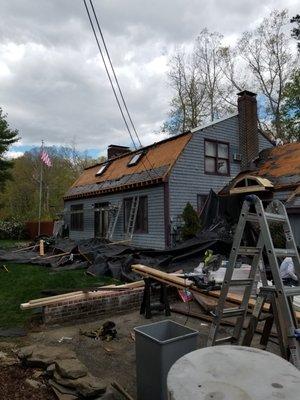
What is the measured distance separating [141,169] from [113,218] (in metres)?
3.00

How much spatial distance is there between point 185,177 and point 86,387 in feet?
41.9

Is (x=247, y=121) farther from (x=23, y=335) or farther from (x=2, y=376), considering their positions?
(x=2, y=376)

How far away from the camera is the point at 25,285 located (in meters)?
9.73

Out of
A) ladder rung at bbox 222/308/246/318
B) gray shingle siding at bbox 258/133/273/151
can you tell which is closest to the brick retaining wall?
ladder rung at bbox 222/308/246/318

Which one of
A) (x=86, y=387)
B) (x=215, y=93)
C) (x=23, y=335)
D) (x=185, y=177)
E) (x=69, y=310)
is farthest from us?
(x=215, y=93)

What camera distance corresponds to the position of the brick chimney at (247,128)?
18.0m

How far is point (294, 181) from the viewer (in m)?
13.0

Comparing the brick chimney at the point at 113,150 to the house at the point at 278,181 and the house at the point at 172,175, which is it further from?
the house at the point at 278,181

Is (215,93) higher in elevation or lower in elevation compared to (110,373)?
higher

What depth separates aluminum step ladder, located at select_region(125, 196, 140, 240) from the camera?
16.9 meters

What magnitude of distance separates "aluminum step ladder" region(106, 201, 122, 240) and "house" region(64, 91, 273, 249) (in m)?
0.06

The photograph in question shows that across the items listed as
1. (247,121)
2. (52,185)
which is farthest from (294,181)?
(52,185)

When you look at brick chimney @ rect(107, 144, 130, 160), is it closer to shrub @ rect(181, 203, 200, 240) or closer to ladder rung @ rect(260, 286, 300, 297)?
shrub @ rect(181, 203, 200, 240)

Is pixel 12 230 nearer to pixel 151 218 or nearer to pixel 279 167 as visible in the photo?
pixel 151 218
